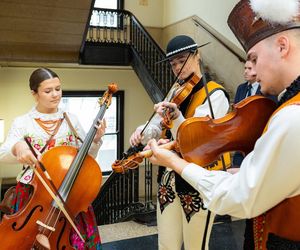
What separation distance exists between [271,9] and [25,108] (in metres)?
5.94

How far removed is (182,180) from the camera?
4.91 feet

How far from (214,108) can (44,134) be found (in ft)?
2.76

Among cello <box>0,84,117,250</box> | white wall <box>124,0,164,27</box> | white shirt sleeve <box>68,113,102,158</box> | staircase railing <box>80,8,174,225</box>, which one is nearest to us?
cello <box>0,84,117,250</box>

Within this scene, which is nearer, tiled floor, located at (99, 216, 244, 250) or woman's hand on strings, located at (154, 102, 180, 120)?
woman's hand on strings, located at (154, 102, 180, 120)

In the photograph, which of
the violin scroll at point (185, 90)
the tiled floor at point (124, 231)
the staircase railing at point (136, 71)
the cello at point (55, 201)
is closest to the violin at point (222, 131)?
the violin scroll at point (185, 90)

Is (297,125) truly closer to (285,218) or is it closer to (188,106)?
(285,218)

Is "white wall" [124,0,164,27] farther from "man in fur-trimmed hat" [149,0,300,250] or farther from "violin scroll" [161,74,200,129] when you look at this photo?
"man in fur-trimmed hat" [149,0,300,250]

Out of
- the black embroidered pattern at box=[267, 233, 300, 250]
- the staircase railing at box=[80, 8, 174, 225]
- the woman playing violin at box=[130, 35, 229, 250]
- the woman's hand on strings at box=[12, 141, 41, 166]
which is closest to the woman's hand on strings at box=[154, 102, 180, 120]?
the woman playing violin at box=[130, 35, 229, 250]

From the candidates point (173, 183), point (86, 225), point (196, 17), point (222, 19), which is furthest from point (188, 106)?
point (196, 17)

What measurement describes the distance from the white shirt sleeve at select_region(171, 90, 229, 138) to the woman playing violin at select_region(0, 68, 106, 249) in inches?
16.4

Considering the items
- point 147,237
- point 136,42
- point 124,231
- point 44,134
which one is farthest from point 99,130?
point 136,42

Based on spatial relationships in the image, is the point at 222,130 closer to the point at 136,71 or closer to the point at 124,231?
the point at 124,231

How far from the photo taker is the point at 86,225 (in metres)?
1.69

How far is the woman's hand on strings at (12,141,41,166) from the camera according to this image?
1.48m
